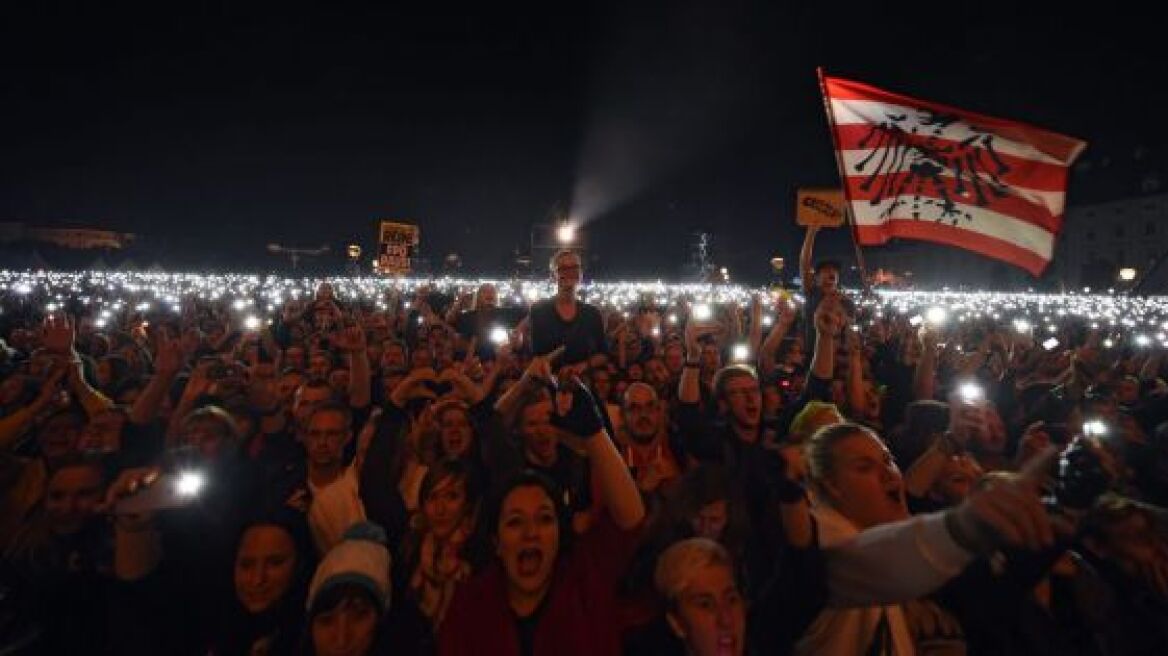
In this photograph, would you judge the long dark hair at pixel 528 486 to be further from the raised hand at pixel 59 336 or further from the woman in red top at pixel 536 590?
the raised hand at pixel 59 336

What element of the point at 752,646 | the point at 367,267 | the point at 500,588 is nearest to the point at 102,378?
the point at 500,588

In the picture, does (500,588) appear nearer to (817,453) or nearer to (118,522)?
(817,453)

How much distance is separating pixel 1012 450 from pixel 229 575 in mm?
6442

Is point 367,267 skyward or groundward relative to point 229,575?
skyward

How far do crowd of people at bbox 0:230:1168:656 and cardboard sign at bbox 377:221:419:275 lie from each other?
1239 centimetres

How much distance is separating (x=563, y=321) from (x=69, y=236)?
274 ft

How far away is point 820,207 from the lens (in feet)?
30.0

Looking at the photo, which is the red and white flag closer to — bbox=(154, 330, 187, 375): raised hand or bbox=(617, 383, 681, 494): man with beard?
bbox=(617, 383, 681, 494): man with beard

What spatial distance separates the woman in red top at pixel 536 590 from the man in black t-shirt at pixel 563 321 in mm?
2690

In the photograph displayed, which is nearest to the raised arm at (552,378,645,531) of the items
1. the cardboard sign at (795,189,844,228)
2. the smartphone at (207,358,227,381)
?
the smartphone at (207,358,227,381)

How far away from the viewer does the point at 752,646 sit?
2.37 meters

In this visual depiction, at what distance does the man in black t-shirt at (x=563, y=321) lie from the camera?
5668mm

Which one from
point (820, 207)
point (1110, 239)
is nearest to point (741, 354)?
point (820, 207)

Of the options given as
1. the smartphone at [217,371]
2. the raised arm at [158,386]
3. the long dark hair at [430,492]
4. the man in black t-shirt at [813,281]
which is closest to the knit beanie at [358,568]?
the long dark hair at [430,492]
